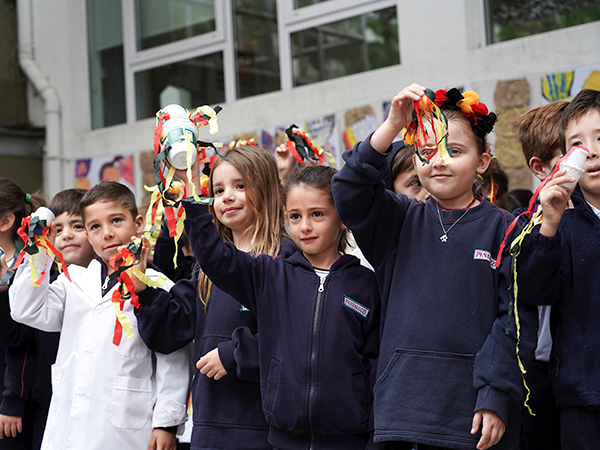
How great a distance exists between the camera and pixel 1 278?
308 cm

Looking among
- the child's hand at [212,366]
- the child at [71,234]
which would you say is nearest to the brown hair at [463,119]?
the child's hand at [212,366]

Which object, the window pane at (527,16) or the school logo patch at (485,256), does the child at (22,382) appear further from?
the window pane at (527,16)

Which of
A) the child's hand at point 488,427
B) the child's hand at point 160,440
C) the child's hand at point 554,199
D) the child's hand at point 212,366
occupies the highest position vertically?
the child's hand at point 554,199

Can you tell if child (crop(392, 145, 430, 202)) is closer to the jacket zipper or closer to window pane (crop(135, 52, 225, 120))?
the jacket zipper

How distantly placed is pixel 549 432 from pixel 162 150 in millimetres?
1740

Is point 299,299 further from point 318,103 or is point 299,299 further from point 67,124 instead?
point 67,124

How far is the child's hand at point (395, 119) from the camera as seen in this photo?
2.00 metres

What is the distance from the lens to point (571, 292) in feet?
6.86

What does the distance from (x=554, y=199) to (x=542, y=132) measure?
781 millimetres

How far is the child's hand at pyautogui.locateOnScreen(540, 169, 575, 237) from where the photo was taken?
188cm

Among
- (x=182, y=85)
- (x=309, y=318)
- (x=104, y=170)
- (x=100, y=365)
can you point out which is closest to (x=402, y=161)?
(x=309, y=318)

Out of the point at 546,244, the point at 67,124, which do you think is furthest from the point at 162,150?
the point at 67,124

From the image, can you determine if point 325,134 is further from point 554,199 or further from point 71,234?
point 554,199

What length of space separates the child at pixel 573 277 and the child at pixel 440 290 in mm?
132
